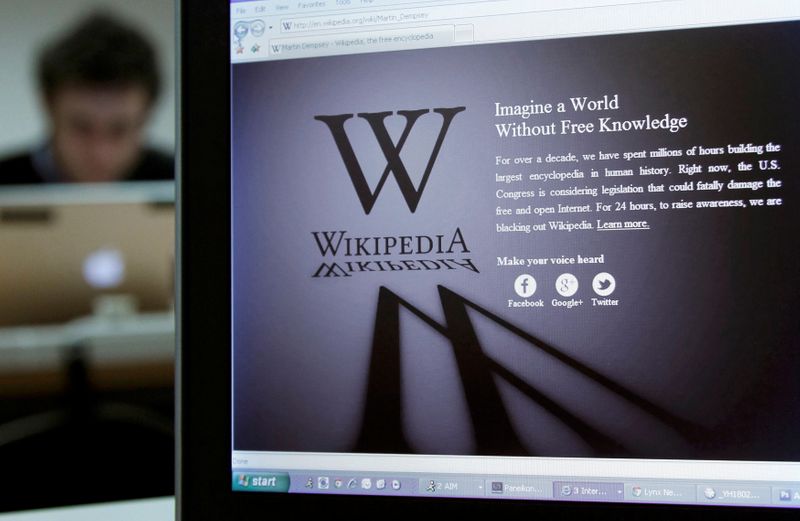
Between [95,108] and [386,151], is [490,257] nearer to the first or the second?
[386,151]

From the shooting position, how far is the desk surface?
2.41 feet

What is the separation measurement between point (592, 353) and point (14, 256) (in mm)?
2652

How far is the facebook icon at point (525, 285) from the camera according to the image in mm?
479

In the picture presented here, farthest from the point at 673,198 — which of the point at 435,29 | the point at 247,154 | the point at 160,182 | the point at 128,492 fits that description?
the point at 160,182

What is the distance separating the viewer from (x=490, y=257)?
486 millimetres

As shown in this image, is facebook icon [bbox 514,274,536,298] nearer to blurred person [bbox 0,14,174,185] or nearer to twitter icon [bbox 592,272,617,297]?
twitter icon [bbox 592,272,617,297]

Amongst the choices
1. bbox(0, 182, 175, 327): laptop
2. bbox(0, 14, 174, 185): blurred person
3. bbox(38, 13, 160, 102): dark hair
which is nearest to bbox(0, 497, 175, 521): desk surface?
bbox(0, 182, 175, 327): laptop

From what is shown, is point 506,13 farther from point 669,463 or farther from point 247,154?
point 669,463

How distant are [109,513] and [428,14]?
623 mm

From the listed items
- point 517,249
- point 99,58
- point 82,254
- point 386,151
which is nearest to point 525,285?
point 517,249

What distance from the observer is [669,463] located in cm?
45

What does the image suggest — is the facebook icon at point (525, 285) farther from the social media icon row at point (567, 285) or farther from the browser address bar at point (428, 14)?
the browser address bar at point (428, 14)

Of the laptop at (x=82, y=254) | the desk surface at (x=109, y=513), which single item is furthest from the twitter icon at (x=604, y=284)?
the laptop at (x=82, y=254)

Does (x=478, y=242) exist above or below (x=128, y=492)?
above
